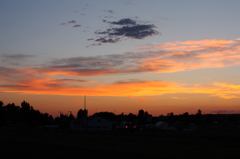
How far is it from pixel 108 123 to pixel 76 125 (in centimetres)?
1318

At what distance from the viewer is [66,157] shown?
26.0 metres

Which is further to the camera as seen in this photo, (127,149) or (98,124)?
(98,124)

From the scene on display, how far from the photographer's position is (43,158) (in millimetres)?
25219

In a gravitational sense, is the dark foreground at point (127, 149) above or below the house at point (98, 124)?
below

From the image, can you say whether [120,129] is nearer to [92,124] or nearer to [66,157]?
[92,124]

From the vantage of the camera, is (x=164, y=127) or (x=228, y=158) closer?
(x=228, y=158)

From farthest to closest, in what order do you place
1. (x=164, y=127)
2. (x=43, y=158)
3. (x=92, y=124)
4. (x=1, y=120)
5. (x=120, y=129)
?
(x=1, y=120)
(x=92, y=124)
(x=164, y=127)
(x=120, y=129)
(x=43, y=158)

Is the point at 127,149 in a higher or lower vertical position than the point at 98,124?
lower

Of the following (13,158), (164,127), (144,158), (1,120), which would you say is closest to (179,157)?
(144,158)

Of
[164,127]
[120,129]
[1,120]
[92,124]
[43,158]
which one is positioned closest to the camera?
[43,158]

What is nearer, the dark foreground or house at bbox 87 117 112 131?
the dark foreground

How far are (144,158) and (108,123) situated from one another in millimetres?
106500

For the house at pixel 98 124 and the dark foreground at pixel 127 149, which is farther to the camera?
the house at pixel 98 124

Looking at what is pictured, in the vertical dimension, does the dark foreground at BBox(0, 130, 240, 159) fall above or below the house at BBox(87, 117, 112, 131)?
below
